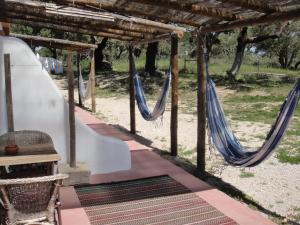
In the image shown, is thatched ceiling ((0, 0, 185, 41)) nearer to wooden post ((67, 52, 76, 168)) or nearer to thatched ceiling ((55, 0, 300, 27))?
thatched ceiling ((55, 0, 300, 27))

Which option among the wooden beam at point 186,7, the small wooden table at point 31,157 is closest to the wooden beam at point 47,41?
the wooden beam at point 186,7

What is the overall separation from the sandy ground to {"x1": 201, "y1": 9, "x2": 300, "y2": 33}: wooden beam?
196cm

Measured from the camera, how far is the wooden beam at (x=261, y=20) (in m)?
3.69

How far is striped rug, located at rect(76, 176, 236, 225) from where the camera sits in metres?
3.58

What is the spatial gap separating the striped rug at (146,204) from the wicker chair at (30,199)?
0.79 m

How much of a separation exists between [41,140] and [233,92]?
37.2 ft

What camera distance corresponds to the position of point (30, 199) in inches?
107

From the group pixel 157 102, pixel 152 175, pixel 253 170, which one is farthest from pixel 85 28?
pixel 253 170

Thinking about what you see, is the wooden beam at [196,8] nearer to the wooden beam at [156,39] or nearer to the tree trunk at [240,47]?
the wooden beam at [156,39]

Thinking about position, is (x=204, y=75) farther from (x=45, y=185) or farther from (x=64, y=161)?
(x=45, y=185)

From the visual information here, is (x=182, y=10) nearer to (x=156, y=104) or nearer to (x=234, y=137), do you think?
(x=234, y=137)

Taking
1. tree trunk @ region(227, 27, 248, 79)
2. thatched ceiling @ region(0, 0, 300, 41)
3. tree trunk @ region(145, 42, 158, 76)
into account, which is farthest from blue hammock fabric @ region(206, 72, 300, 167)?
tree trunk @ region(145, 42, 158, 76)

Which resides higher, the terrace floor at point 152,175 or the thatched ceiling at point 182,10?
the thatched ceiling at point 182,10

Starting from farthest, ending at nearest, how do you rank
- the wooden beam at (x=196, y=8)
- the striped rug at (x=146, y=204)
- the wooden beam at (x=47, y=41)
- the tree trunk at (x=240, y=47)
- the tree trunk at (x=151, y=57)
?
the tree trunk at (x=151, y=57) → the tree trunk at (x=240, y=47) → the wooden beam at (x=47, y=41) → the wooden beam at (x=196, y=8) → the striped rug at (x=146, y=204)
